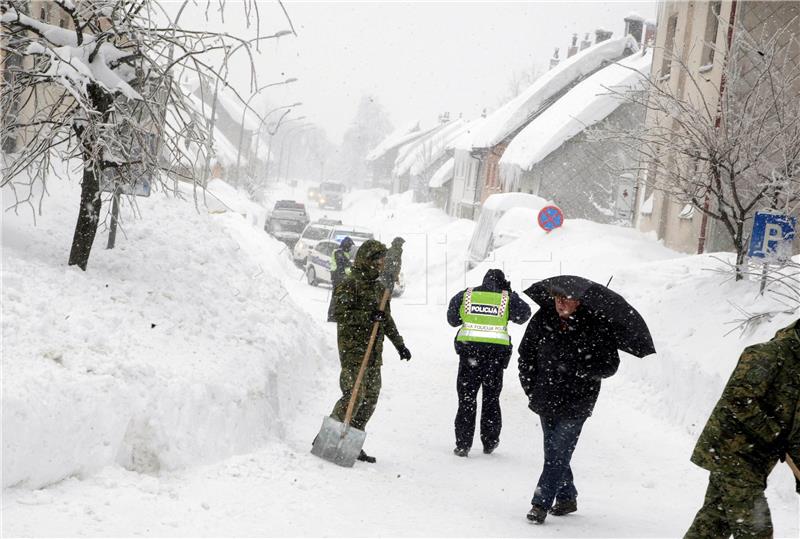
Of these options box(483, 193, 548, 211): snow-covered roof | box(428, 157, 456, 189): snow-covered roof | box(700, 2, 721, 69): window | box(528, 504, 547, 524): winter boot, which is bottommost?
box(528, 504, 547, 524): winter boot

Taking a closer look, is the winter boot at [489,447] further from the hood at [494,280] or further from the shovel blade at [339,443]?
the shovel blade at [339,443]

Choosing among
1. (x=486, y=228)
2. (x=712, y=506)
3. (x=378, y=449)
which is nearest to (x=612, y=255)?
(x=486, y=228)

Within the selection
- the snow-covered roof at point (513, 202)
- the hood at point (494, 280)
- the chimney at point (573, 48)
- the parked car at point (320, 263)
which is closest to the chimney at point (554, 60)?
the chimney at point (573, 48)

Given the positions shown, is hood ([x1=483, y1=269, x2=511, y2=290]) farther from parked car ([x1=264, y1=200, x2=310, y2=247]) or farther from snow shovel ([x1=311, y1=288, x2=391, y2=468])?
parked car ([x1=264, y1=200, x2=310, y2=247])

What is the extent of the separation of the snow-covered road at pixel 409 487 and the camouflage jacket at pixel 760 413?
225cm

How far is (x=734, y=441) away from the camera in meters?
3.99

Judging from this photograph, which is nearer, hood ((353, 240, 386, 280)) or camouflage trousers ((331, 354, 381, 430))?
camouflage trousers ((331, 354, 381, 430))

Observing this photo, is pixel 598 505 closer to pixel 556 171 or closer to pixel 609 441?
pixel 609 441

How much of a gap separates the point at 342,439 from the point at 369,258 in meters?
1.56

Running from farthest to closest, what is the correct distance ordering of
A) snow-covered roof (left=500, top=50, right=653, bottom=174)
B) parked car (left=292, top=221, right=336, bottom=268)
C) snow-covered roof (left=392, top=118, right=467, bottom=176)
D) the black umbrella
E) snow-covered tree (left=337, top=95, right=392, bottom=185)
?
snow-covered tree (left=337, top=95, right=392, bottom=185) → snow-covered roof (left=392, top=118, right=467, bottom=176) → snow-covered roof (left=500, top=50, right=653, bottom=174) → parked car (left=292, top=221, right=336, bottom=268) → the black umbrella

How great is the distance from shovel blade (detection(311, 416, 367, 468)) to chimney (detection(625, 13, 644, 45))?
3806 centimetres

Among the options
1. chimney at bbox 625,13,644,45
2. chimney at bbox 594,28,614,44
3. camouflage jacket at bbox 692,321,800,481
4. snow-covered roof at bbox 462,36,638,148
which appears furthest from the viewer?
chimney at bbox 594,28,614,44

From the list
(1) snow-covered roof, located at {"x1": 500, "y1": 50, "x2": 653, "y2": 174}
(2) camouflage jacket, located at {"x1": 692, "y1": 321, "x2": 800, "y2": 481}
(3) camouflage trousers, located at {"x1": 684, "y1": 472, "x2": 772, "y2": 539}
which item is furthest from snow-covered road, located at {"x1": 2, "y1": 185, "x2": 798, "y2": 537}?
(1) snow-covered roof, located at {"x1": 500, "y1": 50, "x2": 653, "y2": 174}

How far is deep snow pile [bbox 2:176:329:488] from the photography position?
5266 millimetres
